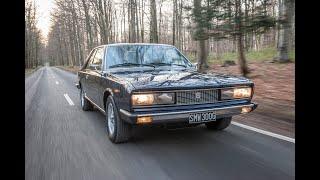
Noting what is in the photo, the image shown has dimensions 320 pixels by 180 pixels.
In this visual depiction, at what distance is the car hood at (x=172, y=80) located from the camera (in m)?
4.65

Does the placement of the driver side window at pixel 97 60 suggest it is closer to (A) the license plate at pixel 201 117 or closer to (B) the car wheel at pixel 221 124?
(B) the car wheel at pixel 221 124

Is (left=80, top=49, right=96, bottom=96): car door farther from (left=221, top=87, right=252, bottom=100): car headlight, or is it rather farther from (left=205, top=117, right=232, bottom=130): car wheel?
(left=221, top=87, right=252, bottom=100): car headlight

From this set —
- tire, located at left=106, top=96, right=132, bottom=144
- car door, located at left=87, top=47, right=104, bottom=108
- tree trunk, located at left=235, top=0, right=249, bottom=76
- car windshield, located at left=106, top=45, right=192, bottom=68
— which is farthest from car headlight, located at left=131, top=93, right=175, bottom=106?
tree trunk, located at left=235, top=0, right=249, bottom=76

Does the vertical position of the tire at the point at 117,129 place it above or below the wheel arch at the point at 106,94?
below

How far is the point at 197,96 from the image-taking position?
4.76 m

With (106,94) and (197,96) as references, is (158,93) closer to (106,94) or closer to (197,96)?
(197,96)

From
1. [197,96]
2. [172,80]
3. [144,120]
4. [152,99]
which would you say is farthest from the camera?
[172,80]

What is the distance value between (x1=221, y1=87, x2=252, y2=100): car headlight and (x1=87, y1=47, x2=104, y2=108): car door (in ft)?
7.60

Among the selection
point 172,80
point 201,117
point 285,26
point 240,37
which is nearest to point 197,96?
point 201,117

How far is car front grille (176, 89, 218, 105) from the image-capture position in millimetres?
4691

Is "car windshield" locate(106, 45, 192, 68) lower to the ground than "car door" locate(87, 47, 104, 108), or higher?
higher

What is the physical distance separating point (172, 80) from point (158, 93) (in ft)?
1.41

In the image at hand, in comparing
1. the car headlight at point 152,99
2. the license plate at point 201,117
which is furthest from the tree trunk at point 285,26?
the car headlight at point 152,99

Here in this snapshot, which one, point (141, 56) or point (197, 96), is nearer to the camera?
point (197, 96)
